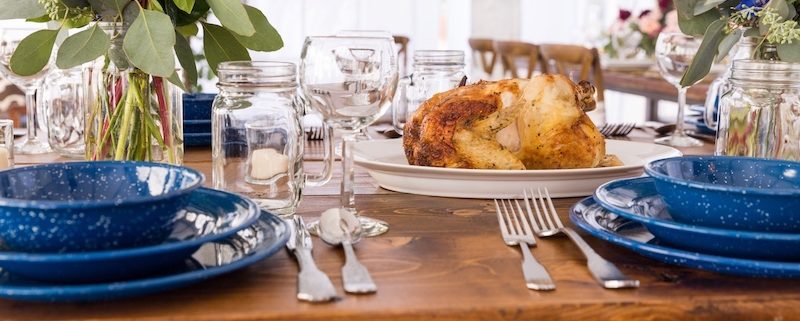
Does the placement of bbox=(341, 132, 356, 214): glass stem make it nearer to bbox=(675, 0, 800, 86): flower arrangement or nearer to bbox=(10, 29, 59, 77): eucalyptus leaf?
bbox=(10, 29, 59, 77): eucalyptus leaf

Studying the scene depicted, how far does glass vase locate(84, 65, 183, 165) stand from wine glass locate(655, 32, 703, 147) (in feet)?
3.18

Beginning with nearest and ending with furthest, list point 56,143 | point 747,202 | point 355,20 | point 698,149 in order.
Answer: point 747,202 < point 56,143 < point 698,149 < point 355,20

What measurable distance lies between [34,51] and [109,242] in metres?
0.45

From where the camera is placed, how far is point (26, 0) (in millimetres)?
1032

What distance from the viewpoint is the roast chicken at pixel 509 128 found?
111 centimetres

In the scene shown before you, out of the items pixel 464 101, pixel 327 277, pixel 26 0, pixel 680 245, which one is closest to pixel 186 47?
pixel 26 0

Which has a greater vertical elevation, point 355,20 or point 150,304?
point 355,20

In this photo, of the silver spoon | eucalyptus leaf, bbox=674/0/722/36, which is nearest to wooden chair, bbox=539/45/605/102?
eucalyptus leaf, bbox=674/0/722/36

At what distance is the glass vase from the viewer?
1051 mm

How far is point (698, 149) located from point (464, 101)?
677 mm

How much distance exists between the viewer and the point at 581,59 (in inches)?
122

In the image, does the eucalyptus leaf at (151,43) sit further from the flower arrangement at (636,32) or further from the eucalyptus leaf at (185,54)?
the flower arrangement at (636,32)

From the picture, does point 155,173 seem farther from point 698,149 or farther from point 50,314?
point 698,149

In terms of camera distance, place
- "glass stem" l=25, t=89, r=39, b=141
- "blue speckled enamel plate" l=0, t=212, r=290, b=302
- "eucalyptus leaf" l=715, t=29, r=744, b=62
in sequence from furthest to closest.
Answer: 1. "glass stem" l=25, t=89, r=39, b=141
2. "eucalyptus leaf" l=715, t=29, r=744, b=62
3. "blue speckled enamel plate" l=0, t=212, r=290, b=302
